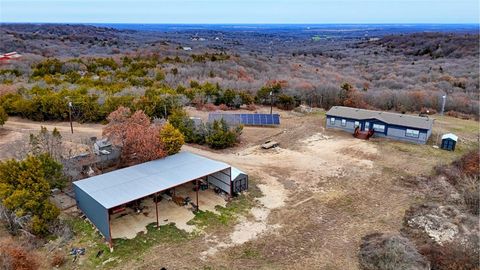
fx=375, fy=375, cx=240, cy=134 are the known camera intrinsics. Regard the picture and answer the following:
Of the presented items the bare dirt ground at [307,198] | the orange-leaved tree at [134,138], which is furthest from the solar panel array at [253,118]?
the orange-leaved tree at [134,138]

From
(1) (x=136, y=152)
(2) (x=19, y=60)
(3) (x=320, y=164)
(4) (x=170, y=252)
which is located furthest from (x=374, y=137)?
(2) (x=19, y=60)

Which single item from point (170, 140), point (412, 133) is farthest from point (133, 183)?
point (412, 133)

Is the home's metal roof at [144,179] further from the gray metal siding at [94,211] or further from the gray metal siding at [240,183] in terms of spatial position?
the gray metal siding at [240,183]

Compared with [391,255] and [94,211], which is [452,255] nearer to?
[391,255]

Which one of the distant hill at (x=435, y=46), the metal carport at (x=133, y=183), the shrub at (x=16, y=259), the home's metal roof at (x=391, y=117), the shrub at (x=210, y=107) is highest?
the distant hill at (x=435, y=46)

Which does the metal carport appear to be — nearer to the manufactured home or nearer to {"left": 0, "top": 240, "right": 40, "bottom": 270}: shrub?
{"left": 0, "top": 240, "right": 40, "bottom": 270}: shrub

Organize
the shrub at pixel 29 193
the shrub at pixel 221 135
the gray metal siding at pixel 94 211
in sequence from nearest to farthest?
1. the gray metal siding at pixel 94 211
2. the shrub at pixel 29 193
3. the shrub at pixel 221 135
